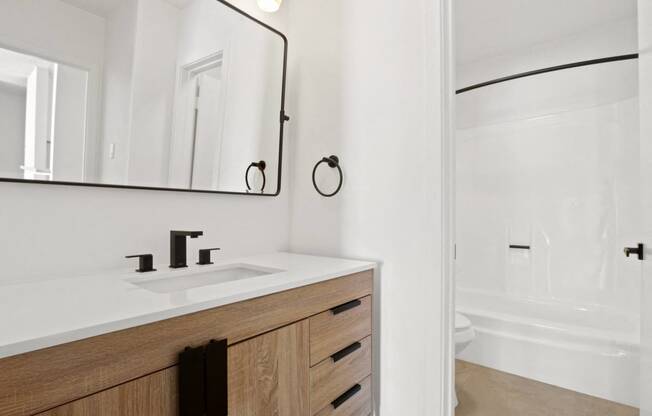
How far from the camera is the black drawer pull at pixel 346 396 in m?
1.15

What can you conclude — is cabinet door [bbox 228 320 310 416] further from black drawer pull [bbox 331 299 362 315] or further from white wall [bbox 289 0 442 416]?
white wall [bbox 289 0 442 416]

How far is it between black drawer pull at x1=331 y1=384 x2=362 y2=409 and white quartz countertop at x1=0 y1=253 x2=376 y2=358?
18.2 inches

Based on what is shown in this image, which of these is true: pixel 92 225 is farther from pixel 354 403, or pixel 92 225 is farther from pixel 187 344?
pixel 354 403

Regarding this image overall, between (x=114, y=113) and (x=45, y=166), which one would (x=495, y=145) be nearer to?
(x=114, y=113)

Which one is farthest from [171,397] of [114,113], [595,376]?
[595,376]

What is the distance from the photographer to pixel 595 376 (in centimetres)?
185

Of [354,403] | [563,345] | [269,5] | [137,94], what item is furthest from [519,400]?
[269,5]

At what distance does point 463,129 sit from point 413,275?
2086mm

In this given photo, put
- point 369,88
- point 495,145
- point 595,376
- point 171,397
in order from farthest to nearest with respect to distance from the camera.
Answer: point 495,145 < point 595,376 < point 369,88 < point 171,397

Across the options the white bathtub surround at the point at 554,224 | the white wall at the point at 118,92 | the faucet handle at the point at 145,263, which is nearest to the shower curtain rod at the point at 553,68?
the white bathtub surround at the point at 554,224

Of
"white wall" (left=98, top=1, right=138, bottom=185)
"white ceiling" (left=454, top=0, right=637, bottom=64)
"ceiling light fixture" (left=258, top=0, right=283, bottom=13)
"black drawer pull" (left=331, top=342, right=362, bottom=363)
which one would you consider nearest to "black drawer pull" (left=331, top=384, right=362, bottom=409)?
"black drawer pull" (left=331, top=342, right=362, bottom=363)

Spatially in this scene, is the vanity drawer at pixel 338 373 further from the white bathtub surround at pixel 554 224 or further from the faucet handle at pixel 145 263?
the white bathtub surround at pixel 554 224

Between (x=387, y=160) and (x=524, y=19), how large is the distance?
72.1 inches

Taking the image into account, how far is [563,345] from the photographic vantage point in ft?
6.53
